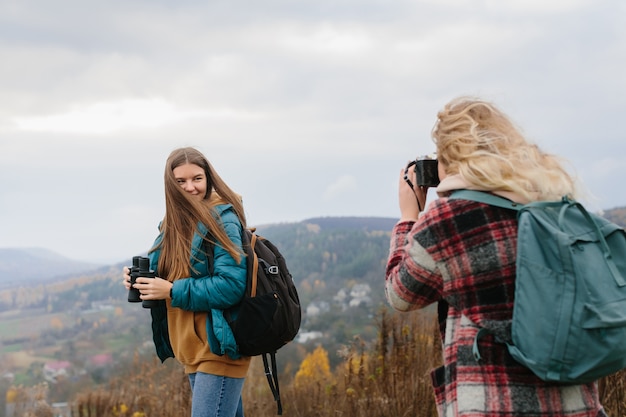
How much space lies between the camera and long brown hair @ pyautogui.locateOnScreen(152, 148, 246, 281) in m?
2.80

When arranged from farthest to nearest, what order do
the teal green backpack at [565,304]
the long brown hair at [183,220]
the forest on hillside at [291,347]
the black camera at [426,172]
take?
1. the forest on hillside at [291,347]
2. the long brown hair at [183,220]
3. the black camera at [426,172]
4. the teal green backpack at [565,304]

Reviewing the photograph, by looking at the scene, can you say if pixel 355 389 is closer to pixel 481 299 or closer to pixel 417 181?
pixel 417 181

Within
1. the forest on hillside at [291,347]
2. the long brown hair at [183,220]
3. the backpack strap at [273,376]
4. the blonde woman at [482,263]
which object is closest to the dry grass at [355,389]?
the forest on hillside at [291,347]

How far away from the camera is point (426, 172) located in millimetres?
2100

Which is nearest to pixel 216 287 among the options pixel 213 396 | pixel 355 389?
pixel 213 396

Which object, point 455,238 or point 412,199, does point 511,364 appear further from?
point 412,199

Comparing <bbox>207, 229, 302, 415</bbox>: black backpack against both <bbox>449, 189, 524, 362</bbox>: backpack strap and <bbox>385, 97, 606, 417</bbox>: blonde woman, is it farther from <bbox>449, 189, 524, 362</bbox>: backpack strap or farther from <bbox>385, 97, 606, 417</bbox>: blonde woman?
<bbox>449, 189, 524, 362</bbox>: backpack strap

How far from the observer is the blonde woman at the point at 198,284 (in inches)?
107

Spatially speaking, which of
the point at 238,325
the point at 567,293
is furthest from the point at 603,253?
the point at 238,325

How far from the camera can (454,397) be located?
190cm

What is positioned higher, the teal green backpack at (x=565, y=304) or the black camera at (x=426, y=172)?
the black camera at (x=426, y=172)

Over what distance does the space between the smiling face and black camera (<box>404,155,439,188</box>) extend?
4.03ft

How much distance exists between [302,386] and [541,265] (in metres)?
3.94

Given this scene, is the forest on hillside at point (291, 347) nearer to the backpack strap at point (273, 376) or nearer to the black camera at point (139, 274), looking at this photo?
the backpack strap at point (273, 376)
